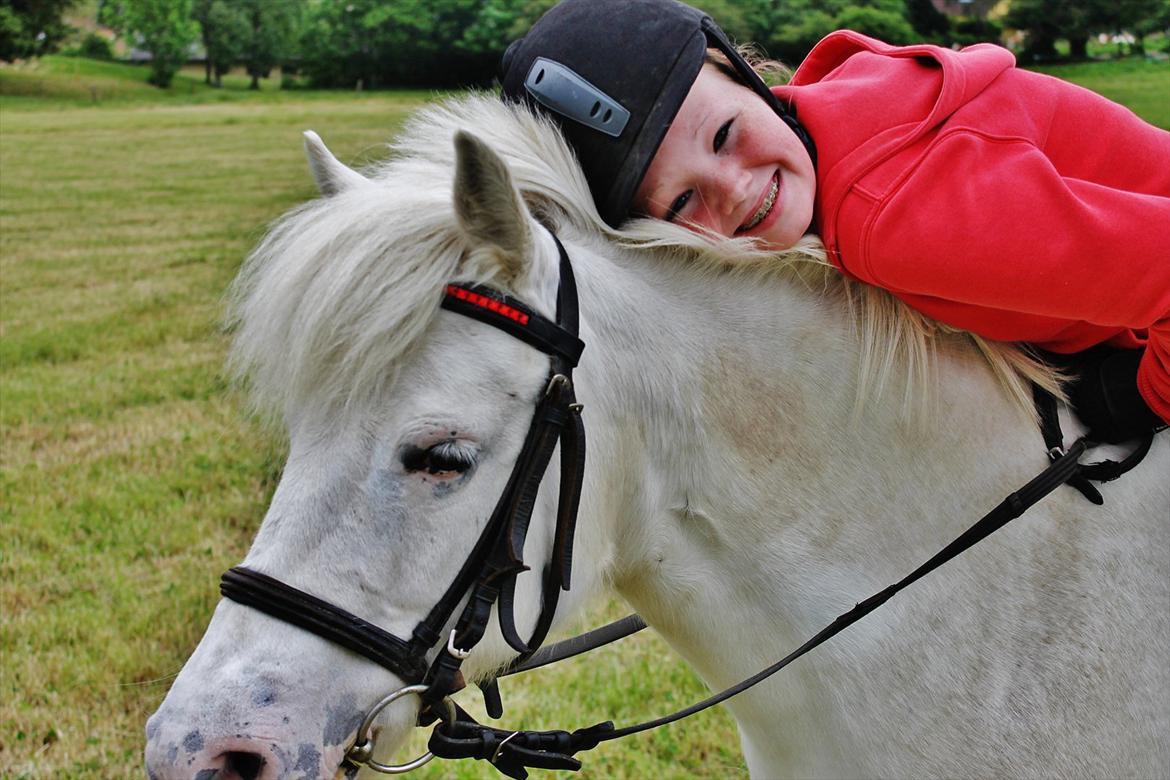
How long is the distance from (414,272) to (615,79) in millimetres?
572

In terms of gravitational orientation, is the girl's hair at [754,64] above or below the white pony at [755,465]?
above

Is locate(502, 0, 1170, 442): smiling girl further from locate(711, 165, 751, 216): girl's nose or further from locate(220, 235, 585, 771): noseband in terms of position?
locate(220, 235, 585, 771): noseband

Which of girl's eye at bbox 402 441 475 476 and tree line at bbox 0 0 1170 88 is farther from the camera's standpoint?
tree line at bbox 0 0 1170 88

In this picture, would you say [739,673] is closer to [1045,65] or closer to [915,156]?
[915,156]

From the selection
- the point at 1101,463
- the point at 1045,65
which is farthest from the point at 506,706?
the point at 1045,65

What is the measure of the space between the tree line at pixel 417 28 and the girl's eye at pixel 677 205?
1030 millimetres

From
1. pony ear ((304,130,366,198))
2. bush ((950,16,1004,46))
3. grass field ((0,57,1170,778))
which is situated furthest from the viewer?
bush ((950,16,1004,46))

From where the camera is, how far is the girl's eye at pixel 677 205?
183 cm

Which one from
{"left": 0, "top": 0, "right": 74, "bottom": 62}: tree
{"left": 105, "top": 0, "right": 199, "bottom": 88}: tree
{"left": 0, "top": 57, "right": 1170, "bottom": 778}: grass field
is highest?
{"left": 0, "top": 0, "right": 74, "bottom": 62}: tree

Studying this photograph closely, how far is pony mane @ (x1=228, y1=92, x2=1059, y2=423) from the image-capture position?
1429 mm

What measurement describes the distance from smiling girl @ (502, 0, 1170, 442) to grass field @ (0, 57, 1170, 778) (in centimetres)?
60

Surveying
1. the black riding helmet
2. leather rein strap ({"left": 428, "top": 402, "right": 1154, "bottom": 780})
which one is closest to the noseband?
leather rein strap ({"left": 428, "top": 402, "right": 1154, "bottom": 780})

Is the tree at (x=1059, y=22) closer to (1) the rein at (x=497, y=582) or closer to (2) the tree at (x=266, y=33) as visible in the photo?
(1) the rein at (x=497, y=582)

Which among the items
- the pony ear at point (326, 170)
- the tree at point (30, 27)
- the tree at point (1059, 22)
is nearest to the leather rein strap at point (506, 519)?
the pony ear at point (326, 170)
